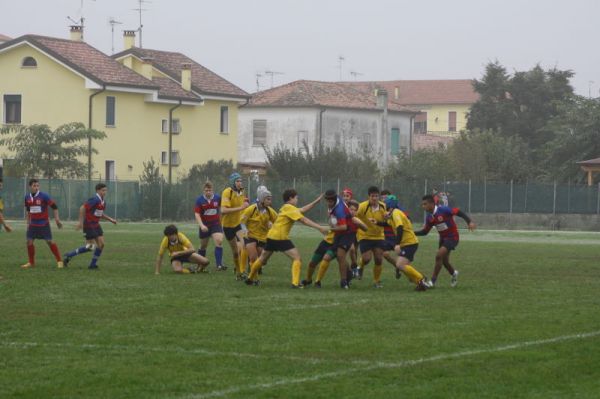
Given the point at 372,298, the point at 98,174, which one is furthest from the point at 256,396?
the point at 98,174

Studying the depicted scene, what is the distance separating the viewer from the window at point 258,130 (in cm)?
8450

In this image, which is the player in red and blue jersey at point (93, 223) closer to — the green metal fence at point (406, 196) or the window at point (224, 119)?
the green metal fence at point (406, 196)

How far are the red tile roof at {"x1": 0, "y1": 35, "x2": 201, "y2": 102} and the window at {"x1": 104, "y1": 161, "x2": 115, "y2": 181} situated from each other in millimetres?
4178

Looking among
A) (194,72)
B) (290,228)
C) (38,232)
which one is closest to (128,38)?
(194,72)

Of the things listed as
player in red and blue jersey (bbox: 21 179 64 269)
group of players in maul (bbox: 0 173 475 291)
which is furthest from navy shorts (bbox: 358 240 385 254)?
player in red and blue jersey (bbox: 21 179 64 269)

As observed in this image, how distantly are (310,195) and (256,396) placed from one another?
4932 centimetres

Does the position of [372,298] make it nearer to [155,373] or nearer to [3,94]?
[155,373]

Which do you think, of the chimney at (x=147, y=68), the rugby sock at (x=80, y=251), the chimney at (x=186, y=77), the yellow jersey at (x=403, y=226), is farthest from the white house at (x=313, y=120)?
the yellow jersey at (x=403, y=226)

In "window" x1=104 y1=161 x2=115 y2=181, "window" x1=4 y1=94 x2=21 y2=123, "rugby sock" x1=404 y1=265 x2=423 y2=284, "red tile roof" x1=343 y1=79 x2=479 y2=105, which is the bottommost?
"rugby sock" x1=404 y1=265 x2=423 y2=284

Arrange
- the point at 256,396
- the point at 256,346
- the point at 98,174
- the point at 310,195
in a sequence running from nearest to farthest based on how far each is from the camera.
→ the point at 256,396
the point at 256,346
the point at 310,195
the point at 98,174

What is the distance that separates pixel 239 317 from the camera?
16078 millimetres

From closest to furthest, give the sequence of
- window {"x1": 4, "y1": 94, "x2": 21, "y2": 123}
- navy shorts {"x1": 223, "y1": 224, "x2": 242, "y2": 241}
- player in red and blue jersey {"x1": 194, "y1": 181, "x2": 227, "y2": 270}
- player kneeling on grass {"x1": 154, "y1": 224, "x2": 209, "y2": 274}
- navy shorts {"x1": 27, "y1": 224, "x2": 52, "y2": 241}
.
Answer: player kneeling on grass {"x1": 154, "y1": 224, "x2": 209, "y2": 274} < navy shorts {"x1": 223, "y1": 224, "x2": 242, "y2": 241} < navy shorts {"x1": 27, "y1": 224, "x2": 52, "y2": 241} < player in red and blue jersey {"x1": 194, "y1": 181, "x2": 227, "y2": 270} < window {"x1": 4, "y1": 94, "x2": 21, "y2": 123}

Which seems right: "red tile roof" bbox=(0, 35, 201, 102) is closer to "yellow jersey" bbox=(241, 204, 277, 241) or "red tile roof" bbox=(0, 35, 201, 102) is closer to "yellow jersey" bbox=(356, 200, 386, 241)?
"yellow jersey" bbox=(241, 204, 277, 241)

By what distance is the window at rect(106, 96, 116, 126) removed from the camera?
65.6 m
